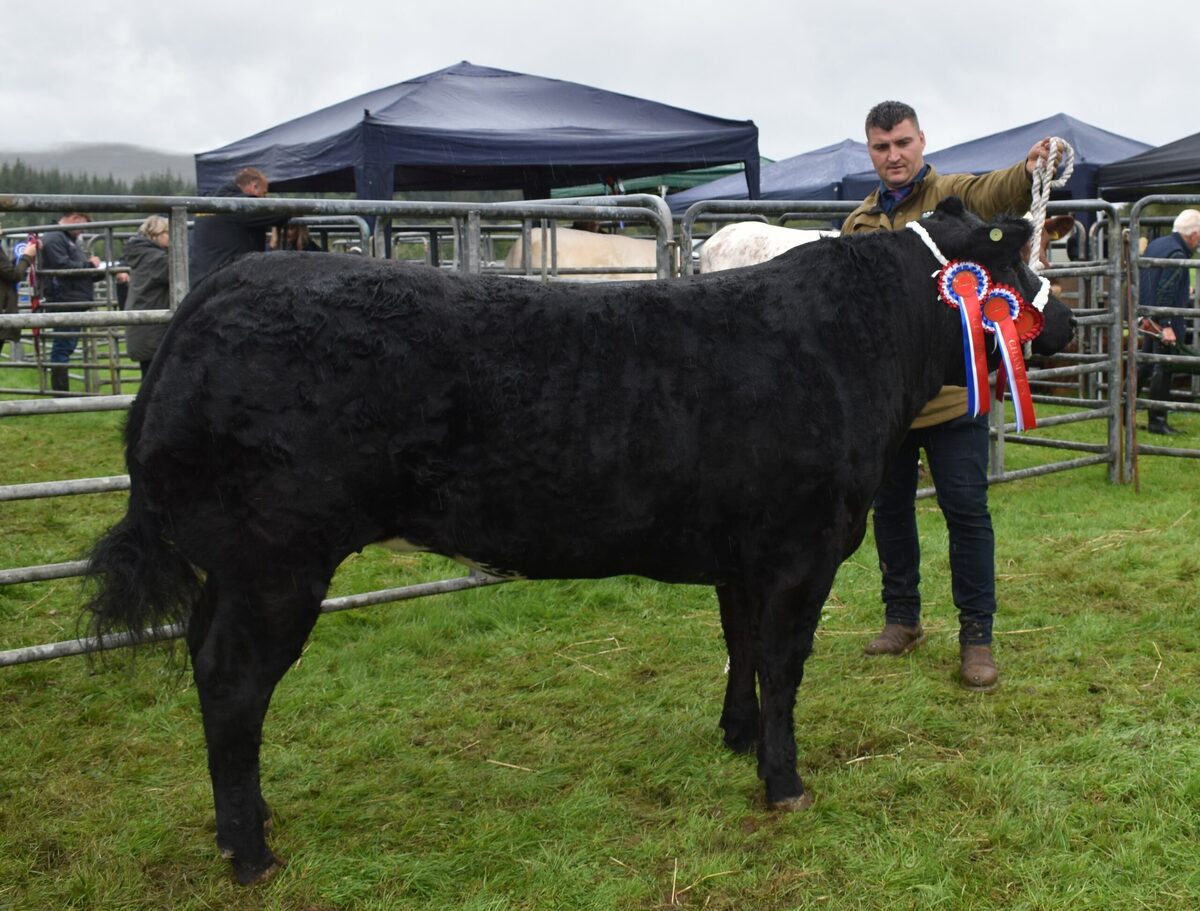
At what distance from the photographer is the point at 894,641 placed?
14.3 ft

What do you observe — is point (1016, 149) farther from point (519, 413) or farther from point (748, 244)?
point (519, 413)

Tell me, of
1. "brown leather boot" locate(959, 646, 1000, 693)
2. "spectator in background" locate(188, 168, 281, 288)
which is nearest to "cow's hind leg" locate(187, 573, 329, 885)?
"brown leather boot" locate(959, 646, 1000, 693)

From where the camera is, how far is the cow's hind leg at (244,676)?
2.69 meters

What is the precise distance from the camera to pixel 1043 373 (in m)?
7.01

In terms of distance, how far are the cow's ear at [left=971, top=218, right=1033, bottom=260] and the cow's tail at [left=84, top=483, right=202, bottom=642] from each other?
2447 mm

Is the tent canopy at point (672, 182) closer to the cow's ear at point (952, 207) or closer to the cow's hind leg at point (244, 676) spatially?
the cow's ear at point (952, 207)

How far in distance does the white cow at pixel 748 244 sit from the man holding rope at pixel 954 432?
11.2 feet

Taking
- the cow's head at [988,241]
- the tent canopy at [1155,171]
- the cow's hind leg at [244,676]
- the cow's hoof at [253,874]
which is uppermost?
the tent canopy at [1155,171]

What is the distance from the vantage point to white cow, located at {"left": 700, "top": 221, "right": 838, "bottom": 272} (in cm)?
757

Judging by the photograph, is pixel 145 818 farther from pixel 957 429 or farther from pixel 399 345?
pixel 957 429

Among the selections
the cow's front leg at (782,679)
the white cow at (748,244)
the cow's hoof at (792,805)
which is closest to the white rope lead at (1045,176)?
the cow's front leg at (782,679)

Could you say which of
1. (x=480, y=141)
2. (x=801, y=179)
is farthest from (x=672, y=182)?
(x=480, y=141)

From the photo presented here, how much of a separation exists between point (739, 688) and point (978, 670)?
3.37 ft

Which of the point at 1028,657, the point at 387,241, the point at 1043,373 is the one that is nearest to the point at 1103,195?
the point at 1043,373
